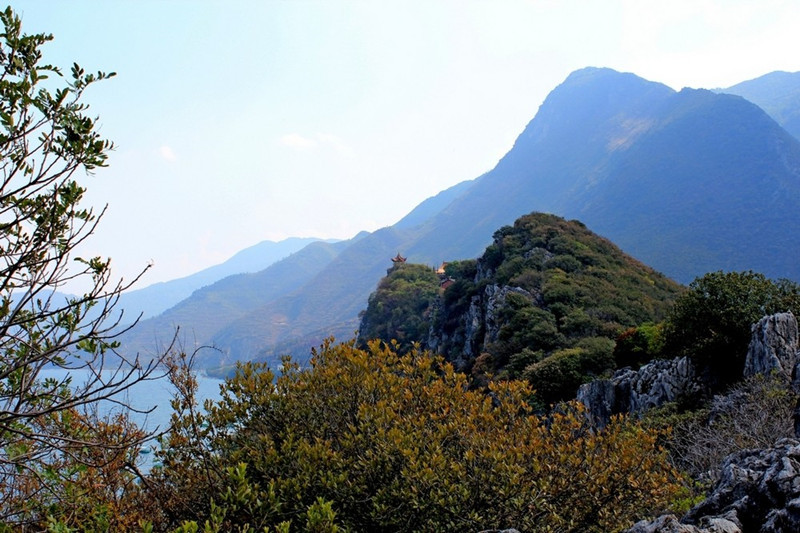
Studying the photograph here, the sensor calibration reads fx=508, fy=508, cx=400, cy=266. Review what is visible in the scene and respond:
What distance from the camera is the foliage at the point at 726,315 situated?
15.0 meters

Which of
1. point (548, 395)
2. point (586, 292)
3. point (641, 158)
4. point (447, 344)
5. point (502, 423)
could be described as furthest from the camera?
point (641, 158)

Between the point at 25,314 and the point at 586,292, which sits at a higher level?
the point at 25,314

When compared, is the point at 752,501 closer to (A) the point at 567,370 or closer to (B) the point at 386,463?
(B) the point at 386,463

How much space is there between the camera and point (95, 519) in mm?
4562

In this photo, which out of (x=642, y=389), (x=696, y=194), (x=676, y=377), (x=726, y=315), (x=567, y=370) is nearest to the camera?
(x=726, y=315)

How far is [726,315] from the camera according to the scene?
603 inches

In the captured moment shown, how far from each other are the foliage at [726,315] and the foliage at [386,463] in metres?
10.7

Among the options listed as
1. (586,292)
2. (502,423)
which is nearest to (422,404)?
(502,423)

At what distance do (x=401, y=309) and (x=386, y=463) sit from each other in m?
53.7

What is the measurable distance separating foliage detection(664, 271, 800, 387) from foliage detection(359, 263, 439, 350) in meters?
33.4

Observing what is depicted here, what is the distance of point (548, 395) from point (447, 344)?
17747 millimetres

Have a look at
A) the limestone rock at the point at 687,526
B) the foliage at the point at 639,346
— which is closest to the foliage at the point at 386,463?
the limestone rock at the point at 687,526

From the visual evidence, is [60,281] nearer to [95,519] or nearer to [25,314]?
[25,314]

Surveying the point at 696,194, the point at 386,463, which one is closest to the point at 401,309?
the point at 386,463
